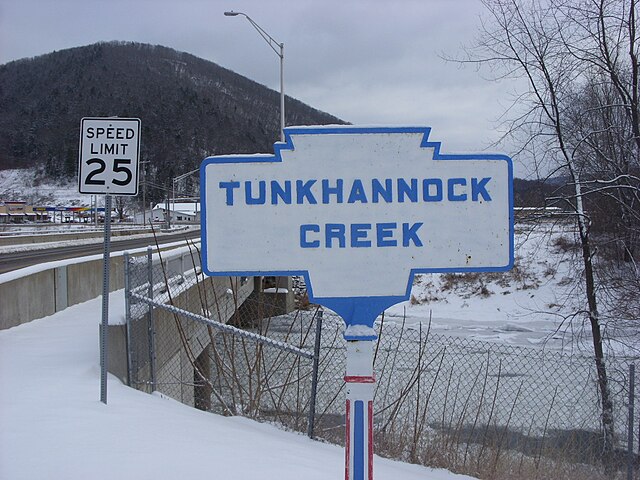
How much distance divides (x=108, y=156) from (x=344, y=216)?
354cm

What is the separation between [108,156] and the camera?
5.59 meters

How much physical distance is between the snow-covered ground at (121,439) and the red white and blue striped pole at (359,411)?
6.76ft

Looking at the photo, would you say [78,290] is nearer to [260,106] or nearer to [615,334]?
[615,334]

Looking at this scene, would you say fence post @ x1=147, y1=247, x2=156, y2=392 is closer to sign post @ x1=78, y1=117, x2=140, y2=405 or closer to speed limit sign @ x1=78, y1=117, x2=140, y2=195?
sign post @ x1=78, y1=117, x2=140, y2=405

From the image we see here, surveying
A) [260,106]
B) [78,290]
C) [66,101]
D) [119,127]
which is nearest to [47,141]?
[66,101]

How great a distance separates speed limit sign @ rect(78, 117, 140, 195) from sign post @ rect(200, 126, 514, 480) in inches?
119

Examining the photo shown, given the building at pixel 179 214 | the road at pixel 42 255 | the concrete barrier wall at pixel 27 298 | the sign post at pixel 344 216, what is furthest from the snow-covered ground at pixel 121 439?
the building at pixel 179 214

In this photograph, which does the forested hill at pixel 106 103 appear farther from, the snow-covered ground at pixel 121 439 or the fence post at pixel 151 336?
the snow-covered ground at pixel 121 439

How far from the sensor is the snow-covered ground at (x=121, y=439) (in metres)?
4.32

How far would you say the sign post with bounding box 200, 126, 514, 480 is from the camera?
2.80 meters

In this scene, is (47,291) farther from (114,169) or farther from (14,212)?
(14,212)

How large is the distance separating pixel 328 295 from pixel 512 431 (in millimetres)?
8964

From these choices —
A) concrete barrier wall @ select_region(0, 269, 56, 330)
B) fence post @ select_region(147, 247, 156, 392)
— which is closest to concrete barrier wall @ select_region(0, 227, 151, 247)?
concrete barrier wall @ select_region(0, 269, 56, 330)

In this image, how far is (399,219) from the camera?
281cm
